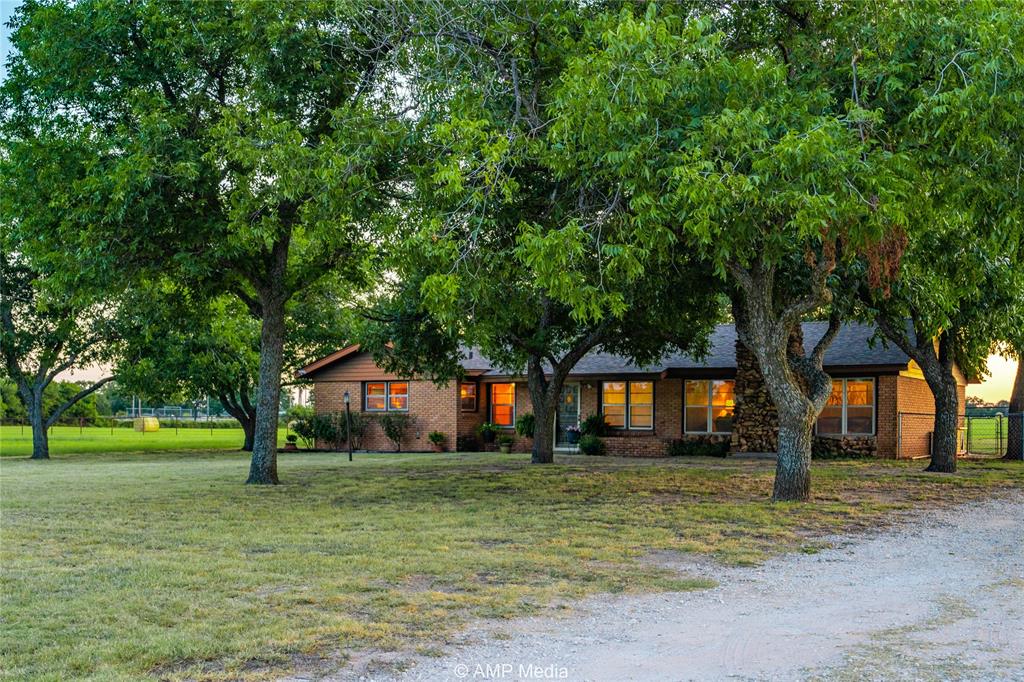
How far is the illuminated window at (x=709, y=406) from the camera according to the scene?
28.4 meters

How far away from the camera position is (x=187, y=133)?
51.0ft

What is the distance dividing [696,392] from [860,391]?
492 centimetres

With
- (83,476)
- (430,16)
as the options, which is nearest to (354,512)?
(430,16)

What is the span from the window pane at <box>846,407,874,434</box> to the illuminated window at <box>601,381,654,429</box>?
238 inches

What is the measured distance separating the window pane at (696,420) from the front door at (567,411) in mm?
3877

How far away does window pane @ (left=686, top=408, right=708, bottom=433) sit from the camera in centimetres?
2878

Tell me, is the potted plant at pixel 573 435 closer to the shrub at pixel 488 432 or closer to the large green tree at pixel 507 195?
the shrub at pixel 488 432

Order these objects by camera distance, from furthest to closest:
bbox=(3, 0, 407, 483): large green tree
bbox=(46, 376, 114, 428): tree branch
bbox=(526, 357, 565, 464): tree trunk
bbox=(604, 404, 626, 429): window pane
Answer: bbox=(46, 376, 114, 428): tree branch
bbox=(604, 404, 626, 429): window pane
bbox=(526, 357, 565, 464): tree trunk
bbox=(3, 0, 407, 483): large green tree

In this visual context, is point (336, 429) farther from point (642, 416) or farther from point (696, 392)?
point (696, 392)

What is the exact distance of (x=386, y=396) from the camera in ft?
110

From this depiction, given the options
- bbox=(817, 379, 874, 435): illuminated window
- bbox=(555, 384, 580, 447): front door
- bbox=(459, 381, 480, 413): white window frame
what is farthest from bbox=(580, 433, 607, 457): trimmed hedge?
bbox=(817, 379, 874, 435): illuminated window

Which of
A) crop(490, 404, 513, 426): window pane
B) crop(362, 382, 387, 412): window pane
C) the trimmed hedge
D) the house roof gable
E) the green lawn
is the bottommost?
the trimmed hedge

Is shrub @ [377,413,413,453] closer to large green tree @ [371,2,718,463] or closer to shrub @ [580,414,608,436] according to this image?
shrub @ [580,414,608,436]

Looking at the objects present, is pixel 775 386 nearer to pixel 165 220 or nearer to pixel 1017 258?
pixel 1017 258
